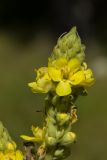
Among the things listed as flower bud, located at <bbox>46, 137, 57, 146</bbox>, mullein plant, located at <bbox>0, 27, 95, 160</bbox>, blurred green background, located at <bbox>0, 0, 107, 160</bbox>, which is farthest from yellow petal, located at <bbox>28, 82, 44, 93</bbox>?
blurred green background, located at <bbox>0, 0, 107, 160</bbox>

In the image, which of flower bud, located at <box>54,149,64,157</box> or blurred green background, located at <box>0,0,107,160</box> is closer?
flower bud, located at <box>54,149,64,157</box>

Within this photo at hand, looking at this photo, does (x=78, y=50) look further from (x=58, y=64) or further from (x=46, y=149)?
(x=46, y=149)

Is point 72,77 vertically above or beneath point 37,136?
above

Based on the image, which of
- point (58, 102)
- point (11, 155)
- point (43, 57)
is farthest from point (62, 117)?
point (43, 57)

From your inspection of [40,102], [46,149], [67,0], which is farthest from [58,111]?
[67,0]

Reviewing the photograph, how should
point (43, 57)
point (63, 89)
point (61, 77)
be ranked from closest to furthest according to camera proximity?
1. point (63, 89)
2. point (61, 77)
3. point (43, 57)

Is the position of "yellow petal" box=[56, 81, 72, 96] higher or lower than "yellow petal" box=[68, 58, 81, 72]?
lower

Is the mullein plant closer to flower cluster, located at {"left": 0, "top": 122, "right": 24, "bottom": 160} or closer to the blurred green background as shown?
flower cluster, located at {"left": 0, "top": 122, "right": 24, "bottom": 160}

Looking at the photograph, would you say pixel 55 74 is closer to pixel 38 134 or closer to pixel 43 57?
pixel 38 134
